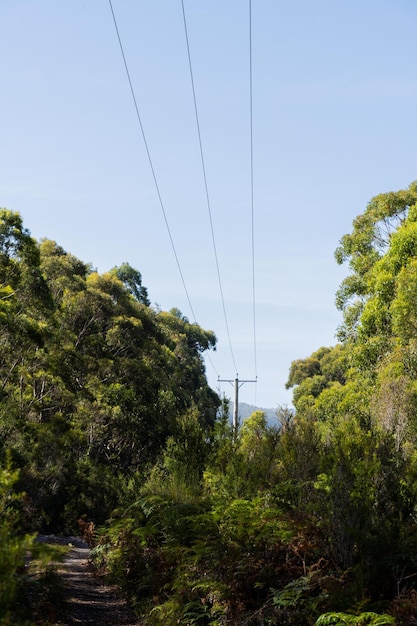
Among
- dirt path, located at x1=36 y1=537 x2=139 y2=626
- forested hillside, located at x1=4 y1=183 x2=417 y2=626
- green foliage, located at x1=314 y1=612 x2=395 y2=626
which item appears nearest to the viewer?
green foliage, located at x1=314 y1=612 x2=395 y2=626

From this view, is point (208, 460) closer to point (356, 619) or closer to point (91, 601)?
point (91, 601)

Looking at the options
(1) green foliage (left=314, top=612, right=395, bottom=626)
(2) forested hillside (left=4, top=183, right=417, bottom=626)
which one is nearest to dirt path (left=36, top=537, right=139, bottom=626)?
(2) forested hillside (left=4, top=183, right=417, bottom=626)

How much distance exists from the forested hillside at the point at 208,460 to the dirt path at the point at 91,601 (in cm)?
34

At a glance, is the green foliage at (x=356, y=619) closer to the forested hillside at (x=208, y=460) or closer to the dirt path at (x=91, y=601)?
the forested hillside at (x=208, y=460)

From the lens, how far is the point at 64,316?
33.7 m

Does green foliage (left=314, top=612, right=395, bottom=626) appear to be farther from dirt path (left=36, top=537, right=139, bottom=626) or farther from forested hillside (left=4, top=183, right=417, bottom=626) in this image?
dirt path (left=36, top=537, right=139, bottom=626)

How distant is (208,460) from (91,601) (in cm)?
567

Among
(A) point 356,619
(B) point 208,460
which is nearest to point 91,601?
(B) point 208,460

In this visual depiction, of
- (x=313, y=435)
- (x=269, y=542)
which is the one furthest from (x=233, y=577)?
(x=313, y=435)

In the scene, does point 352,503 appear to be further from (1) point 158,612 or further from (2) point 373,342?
(2) point 373,342

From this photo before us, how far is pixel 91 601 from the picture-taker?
11.5m

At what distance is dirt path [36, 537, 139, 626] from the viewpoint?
997cm

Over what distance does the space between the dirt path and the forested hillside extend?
0.34m

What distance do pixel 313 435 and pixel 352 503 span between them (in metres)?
4.39
